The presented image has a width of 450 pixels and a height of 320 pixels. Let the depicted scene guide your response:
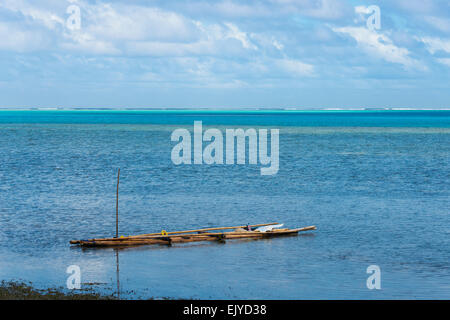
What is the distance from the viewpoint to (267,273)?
A: 25.3 m

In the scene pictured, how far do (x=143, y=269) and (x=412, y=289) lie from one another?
34.2ft

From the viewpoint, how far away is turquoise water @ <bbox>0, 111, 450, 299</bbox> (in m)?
24.0

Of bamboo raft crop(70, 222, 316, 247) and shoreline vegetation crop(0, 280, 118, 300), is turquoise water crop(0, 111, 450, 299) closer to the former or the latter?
bamboo raft crop(70, 222, 316, 247)

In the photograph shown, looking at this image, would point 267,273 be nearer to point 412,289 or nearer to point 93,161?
point 412,289

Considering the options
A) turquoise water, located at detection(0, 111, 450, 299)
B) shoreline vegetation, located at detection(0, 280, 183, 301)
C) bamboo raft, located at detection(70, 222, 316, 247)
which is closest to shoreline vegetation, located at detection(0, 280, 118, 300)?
shoreline vegetation, located at detection(0, 280, 183, 301)

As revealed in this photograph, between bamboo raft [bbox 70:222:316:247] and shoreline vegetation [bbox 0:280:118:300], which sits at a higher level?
bamboo raft [bbox 70:222:316:247]

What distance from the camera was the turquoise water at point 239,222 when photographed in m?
24.0

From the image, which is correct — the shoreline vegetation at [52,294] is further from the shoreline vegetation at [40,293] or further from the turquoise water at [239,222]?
the turquoise water at [239,222]

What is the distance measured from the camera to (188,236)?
30562mm

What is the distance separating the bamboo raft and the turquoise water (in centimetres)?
53

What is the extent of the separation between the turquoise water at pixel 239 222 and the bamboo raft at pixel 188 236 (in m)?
0.53

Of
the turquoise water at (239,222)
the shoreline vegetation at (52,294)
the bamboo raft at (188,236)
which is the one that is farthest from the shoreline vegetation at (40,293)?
the bamboo raft at (188,236)

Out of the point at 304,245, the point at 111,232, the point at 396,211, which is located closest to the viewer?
the point at 304,245

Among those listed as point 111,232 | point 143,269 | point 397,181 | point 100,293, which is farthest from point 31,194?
point 397,181
